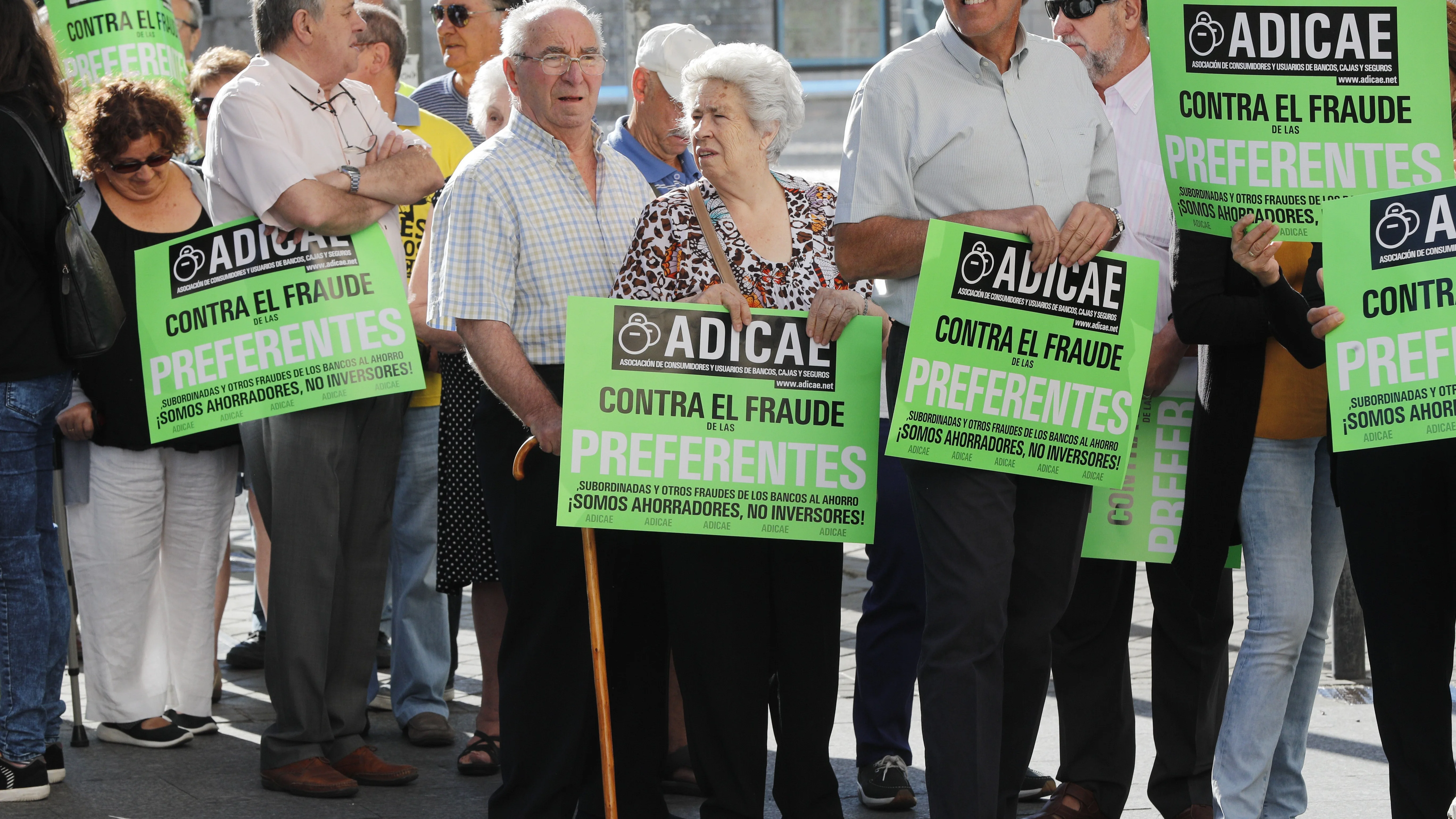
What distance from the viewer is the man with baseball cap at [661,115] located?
5.88 meters

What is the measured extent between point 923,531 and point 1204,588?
2.99 ft

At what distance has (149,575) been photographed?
5766 millimetres

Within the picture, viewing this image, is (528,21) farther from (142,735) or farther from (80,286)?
(142,735)

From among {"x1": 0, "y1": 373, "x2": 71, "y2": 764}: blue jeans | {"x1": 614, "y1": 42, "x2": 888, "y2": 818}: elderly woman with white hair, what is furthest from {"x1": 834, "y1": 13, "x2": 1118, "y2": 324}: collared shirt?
{"x1": 0, "y1": 373, "x2": 71, "y2": 764}: blue jeans

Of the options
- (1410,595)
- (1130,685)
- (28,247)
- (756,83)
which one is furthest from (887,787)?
(28,247)

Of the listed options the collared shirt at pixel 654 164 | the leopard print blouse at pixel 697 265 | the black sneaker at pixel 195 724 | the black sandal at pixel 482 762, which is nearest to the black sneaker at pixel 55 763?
the black sneaker at pixel 195 724

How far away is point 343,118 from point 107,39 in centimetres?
246

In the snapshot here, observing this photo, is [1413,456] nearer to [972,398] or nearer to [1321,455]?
[1321,455]

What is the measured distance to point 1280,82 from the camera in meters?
4.05

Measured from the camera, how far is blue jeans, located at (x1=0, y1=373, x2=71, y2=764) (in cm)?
501

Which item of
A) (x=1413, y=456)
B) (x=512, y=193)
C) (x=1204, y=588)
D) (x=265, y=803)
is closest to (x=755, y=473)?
(x=512, y=193)

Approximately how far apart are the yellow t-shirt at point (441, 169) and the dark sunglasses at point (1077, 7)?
6.95 ft

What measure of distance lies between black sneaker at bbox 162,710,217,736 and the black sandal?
96 cm

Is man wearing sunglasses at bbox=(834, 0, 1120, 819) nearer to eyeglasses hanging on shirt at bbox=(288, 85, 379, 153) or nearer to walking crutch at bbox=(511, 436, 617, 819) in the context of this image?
walking crutch at bbox=(511, 436, 617, 819)
